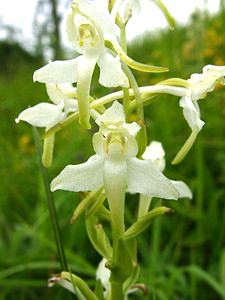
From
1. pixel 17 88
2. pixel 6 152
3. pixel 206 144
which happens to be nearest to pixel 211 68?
pixel 206 144

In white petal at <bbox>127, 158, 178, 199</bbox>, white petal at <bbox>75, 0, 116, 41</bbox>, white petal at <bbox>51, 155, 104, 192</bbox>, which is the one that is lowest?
white petal at <bbox>127, 158, 178, 199</bbox>

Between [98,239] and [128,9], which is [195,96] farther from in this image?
[98,239]

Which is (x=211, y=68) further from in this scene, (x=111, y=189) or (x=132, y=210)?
(x=132, y=210)

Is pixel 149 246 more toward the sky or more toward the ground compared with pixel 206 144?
more toward the ground

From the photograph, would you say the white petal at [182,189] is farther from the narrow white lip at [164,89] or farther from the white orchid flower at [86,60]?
the white orchid flower at [86,60]

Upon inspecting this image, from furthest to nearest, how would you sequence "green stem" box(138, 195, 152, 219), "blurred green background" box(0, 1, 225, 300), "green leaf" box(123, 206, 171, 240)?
"blurred green background" box(0, 1, 225, 300) < "green stem" box(138, 195, 152, 219) < "green leaf" box(123, 206, 171, 240)

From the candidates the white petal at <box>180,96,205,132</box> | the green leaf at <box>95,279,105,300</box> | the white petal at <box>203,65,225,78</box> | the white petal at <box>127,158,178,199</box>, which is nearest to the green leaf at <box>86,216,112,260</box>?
the green leaf at <box>95,279,105,300</box>

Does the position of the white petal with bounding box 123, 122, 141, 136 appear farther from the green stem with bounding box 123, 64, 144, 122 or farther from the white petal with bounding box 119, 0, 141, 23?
the white petal with bounding box 119, 0, 141, 23
